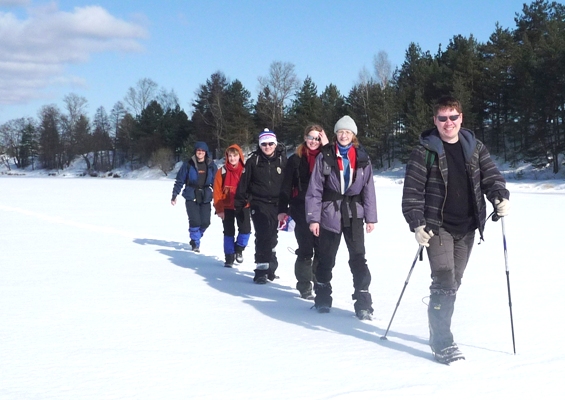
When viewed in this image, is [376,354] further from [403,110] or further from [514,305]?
[403,110]

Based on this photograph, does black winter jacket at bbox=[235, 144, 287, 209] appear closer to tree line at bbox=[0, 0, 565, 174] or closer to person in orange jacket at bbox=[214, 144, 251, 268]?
person in orange jacket at bbox=[214, 144, 251, 268]

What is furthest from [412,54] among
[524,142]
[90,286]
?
[90,286]

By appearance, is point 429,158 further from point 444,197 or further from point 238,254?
point 238,254

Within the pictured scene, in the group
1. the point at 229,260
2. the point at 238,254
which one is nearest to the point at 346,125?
the point at 229,260

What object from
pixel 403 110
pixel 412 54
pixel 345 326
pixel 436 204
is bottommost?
pixel 345 326

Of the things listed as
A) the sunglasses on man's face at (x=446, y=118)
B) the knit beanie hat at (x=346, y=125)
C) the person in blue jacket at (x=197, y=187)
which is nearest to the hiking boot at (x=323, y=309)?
the knit beanie hat at (x=346, y=125)

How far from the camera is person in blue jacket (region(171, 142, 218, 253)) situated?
9227 mm

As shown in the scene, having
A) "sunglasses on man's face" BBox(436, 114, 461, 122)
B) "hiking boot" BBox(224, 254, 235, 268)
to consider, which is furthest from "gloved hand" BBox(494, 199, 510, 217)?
"hiking boot" BBox(224, 254, 235, 268)

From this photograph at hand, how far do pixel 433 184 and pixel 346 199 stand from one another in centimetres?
116

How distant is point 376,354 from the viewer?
406 centimetres

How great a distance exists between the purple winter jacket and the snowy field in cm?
90

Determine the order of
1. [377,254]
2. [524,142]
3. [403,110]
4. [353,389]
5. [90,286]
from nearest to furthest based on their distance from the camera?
1. [353,389]
2. [90,286]
3. [377,254]
4. [524,142]
5. [403,110]

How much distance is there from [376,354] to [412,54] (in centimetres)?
5286

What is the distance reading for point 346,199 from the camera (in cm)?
506
